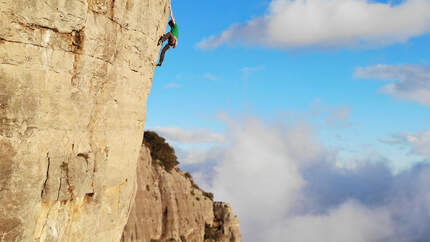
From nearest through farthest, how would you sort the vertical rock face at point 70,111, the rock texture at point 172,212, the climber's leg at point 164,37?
the vertical rock face at point 70,111
the climber's leg at point 164,37
the rock texture at point 172,212

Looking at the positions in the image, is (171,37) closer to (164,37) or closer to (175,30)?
(164,37)

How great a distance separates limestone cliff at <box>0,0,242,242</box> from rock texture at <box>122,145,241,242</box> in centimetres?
2549

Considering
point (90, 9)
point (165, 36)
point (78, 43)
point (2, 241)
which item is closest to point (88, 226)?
point (2, 241)

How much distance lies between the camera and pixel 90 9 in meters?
11.5

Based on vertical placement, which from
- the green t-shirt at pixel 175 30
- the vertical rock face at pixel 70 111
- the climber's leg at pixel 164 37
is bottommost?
the vertical rock face at pixel 70 111

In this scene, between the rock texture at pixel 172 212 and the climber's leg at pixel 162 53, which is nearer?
the climber's leg at pixel 162 53

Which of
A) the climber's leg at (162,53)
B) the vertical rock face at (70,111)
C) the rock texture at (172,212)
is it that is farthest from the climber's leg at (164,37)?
the rock texture at (172,212)

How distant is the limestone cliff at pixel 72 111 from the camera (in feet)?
32.1

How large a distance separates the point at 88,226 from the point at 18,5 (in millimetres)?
6950

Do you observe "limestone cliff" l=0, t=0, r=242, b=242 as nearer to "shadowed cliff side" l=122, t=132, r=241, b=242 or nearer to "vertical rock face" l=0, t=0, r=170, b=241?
"vertical rock face" l=0, t=0, r=170, b=241

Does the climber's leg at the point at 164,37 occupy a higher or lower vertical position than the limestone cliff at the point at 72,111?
higher

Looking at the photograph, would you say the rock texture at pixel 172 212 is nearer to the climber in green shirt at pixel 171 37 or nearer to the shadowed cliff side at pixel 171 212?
the shadowed cliff side at pixel 171 212

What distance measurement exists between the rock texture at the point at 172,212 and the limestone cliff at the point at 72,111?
25489 mm

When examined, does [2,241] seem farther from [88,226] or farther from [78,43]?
[78,43]
